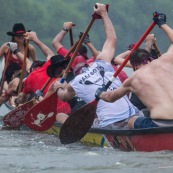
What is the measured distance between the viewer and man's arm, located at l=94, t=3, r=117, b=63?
8.96 metres

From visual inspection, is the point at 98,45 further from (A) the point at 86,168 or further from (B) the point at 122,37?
(A) the point at 86,168

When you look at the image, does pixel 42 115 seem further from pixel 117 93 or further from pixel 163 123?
pixel 163 123

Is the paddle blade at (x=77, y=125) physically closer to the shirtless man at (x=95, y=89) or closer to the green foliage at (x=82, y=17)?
the shirtless man at (x=95, y=89)

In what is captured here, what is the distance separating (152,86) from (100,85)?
3.61 feet

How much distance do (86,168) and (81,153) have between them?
1306 millimetres

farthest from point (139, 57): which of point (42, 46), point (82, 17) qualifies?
point (82, 17)

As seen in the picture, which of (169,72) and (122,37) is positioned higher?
(169,72)

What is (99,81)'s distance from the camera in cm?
878

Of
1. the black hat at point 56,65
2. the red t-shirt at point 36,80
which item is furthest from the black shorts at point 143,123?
the red t-shirt at point 36,80

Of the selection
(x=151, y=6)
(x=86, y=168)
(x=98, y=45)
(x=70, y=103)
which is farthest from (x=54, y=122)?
(x=151, y=6)

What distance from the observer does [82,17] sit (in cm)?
5325

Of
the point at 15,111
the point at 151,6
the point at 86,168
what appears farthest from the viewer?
the point at 151,6

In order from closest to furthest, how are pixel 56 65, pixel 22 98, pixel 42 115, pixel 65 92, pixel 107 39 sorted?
pixel 65 92, pixel 107 39, pixel 56 65, pixel 42 115, pixel 22 98

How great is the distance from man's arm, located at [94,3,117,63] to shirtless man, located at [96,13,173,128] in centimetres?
90
